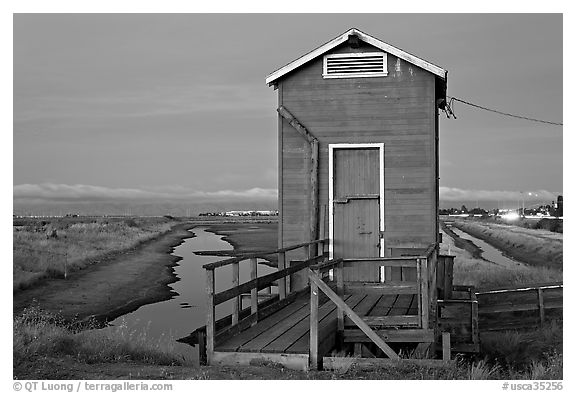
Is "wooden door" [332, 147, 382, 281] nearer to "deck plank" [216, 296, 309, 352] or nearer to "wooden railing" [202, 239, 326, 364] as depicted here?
"wooden railing" [202, 239, 326, 364]

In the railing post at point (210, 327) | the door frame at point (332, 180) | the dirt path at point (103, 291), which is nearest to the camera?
the railing post at point (210, 327)

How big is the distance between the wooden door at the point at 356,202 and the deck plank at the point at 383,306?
173 cm

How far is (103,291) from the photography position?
1043 inches

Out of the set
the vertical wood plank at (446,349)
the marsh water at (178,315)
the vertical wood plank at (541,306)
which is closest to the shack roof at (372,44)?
the marsh water at (178,315)

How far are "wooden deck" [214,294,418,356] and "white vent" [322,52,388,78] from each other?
5169 mm

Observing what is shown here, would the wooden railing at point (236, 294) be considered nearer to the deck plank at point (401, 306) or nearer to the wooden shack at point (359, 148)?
the wooden shack at point (359, 148)

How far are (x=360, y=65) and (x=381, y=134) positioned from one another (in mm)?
1675

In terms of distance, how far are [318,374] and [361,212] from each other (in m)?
7.24

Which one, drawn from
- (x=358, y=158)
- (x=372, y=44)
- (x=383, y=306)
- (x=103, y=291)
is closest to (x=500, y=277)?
(x=103, y=291)

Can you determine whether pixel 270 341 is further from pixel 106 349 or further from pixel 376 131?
pixel 376 131

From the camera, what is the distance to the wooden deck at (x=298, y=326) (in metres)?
10.6

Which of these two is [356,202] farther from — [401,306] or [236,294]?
[236,294]
